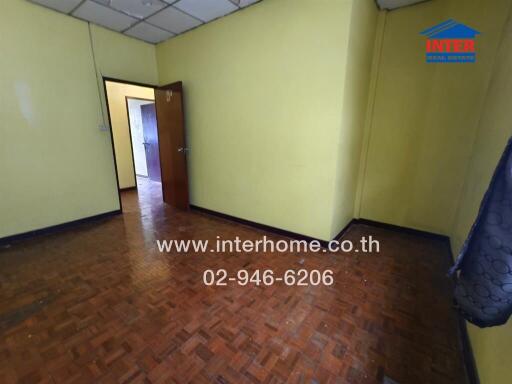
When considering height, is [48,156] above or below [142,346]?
above

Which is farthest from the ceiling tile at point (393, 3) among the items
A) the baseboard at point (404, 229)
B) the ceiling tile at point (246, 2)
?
the baseboard at point (404, 229)

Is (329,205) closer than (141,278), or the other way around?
(141,278)

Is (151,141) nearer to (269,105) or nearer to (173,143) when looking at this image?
(173,143)

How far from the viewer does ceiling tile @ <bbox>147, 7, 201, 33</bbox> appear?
9.62 feet

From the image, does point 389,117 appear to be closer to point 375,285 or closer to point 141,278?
point 375,285

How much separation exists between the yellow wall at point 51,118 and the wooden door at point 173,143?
0.64m

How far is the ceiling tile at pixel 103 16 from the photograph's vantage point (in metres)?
2.80

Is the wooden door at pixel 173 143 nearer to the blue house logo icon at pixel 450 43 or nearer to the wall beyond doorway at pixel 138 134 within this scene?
the wall beyond doorway at pixel 138 134

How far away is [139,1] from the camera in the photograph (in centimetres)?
267

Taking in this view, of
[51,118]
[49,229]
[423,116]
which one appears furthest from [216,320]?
[51,118]

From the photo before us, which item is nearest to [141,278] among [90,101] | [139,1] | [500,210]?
[500,210]

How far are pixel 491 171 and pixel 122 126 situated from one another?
6.04 meters

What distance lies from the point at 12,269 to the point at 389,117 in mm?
4765

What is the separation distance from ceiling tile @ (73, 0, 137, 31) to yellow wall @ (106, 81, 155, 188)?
6.10 ft
